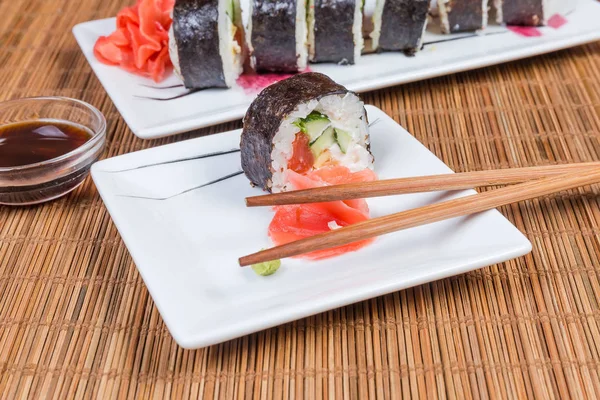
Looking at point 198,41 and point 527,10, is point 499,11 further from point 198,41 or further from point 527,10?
point 198,41

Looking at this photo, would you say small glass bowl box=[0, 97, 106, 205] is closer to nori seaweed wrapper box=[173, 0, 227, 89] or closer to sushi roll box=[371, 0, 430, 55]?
nori seaweed wrapper box=[173, 0, 227, 89]

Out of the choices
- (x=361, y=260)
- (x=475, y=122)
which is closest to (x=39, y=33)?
(x=475, y=122)

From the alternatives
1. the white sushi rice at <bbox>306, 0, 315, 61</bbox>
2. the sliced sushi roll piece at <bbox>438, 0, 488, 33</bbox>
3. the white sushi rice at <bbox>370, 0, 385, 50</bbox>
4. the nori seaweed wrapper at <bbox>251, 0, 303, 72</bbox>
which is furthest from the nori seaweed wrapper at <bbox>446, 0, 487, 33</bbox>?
the nori seaweed wrapper at <bbox>251, 0, 303, 72</bbox>

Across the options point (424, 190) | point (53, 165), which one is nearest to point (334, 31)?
point (424, 190)

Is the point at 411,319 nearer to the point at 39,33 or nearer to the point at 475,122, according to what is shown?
the point at 475,122

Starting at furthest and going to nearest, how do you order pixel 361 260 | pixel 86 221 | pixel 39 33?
pixel 39 33 < pixel 86 221 < pixel 361 260

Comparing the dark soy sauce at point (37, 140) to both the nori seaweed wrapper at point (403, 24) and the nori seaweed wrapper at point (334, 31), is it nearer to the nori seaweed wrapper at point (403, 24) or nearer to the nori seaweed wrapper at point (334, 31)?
the nori seaweed wrapper at point (334, 31)

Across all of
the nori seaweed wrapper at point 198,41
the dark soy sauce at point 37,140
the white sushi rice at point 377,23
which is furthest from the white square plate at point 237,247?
Answer: the white sushi rice at point 377,23
